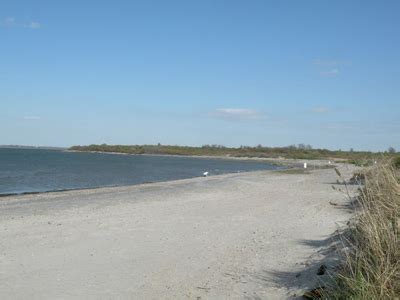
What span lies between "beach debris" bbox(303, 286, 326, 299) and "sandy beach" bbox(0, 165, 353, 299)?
50cm

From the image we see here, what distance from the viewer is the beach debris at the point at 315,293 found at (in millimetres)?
5457

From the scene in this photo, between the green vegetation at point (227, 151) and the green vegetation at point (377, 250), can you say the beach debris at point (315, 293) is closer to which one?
the green vegetation at point (377, 250)

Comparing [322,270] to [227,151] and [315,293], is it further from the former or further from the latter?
[227,151]

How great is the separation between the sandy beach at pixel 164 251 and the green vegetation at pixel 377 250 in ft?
3.71

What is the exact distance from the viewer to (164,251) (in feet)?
32.0

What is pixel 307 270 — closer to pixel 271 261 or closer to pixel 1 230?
pixel 271 261

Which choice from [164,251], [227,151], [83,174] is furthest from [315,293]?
[227,151]

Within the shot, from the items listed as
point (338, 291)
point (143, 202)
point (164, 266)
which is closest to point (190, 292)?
point (164, 266)

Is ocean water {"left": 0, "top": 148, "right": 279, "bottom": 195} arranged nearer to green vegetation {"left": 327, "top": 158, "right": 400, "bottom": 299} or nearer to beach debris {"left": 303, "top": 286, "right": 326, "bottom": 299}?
beach debris {"left": 303, "top": 286, "right": 326, "bottom": 299}

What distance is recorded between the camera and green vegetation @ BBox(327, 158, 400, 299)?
15.3 feet

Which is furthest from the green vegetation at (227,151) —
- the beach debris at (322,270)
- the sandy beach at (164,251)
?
the beach debris at (322,270)

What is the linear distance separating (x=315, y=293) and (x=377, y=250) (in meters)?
0.97

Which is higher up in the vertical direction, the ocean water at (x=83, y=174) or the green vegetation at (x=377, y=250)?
the green vegetation at (x=377, y=250)

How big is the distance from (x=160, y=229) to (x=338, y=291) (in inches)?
305
